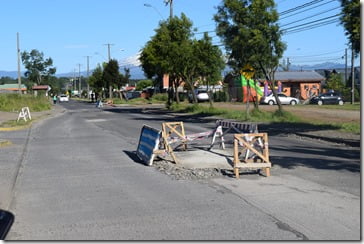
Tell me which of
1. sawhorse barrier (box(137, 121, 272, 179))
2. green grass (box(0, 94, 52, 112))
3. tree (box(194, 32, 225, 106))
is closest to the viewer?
sawhorse barrier (box(137, 121, 272, 179))

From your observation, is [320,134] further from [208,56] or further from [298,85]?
[298,85]

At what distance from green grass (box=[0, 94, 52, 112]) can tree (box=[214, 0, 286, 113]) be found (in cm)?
2773

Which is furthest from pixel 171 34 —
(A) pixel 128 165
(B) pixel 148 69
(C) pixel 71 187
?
(C) pixel 71 187

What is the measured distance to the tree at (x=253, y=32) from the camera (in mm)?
27906

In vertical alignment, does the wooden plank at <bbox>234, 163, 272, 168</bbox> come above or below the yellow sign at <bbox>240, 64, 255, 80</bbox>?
below

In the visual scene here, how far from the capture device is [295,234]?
6.53 m

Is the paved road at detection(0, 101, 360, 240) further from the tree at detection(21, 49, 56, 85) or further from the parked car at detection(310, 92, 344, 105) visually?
the tree at detection(21, 49, 56, 85)

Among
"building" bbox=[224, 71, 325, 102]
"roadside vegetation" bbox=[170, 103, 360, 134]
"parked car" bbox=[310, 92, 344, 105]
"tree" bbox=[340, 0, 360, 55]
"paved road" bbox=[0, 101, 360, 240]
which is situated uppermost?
"tree" bbox=[340, 0, 360, 55]

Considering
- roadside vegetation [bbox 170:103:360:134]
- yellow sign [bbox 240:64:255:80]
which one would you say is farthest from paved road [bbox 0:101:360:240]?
yellow sign [bbox 240:64:255:80]

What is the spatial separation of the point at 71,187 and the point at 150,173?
6.89 ft

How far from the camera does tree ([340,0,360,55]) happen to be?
17094 mm

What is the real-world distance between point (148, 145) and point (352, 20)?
8363mm

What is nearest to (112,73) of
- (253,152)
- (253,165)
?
(253,152)

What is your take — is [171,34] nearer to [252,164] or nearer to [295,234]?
[252,164]
